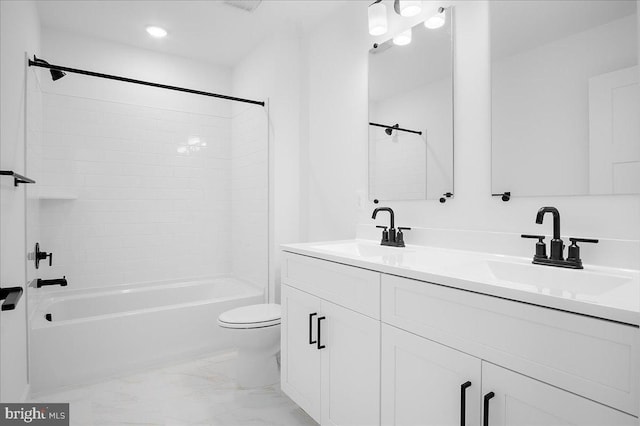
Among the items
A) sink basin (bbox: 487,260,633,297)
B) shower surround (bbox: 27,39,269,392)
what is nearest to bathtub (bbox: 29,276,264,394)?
shower surround (bbox: 27,39,269,392)

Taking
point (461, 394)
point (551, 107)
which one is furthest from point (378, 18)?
point (461, 394)

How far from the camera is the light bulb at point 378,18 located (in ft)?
6.38

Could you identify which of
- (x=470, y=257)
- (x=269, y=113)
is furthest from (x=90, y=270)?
(x=470, y=257)

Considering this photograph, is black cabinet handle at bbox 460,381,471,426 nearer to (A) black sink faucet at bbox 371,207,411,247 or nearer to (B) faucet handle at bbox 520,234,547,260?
(B) faucet handle at bbox 520,234,547,260

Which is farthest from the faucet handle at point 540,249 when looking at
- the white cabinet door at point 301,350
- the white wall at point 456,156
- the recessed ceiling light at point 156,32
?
the recessed ceiling light at point 156,32

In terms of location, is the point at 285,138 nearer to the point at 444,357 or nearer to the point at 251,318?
the point at 251,318

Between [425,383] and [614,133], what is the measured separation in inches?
42.0

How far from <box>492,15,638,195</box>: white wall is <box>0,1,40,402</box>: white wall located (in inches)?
82.4

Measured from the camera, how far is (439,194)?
1774 mm

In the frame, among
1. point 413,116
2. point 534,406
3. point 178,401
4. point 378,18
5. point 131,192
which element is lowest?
point 178,401

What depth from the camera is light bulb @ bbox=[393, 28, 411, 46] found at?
1946 mm

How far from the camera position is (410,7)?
5.87 ft

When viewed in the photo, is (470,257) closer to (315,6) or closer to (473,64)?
(473,64)

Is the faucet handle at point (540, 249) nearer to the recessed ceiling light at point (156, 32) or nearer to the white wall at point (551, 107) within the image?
the white wall at point (551, 107)
